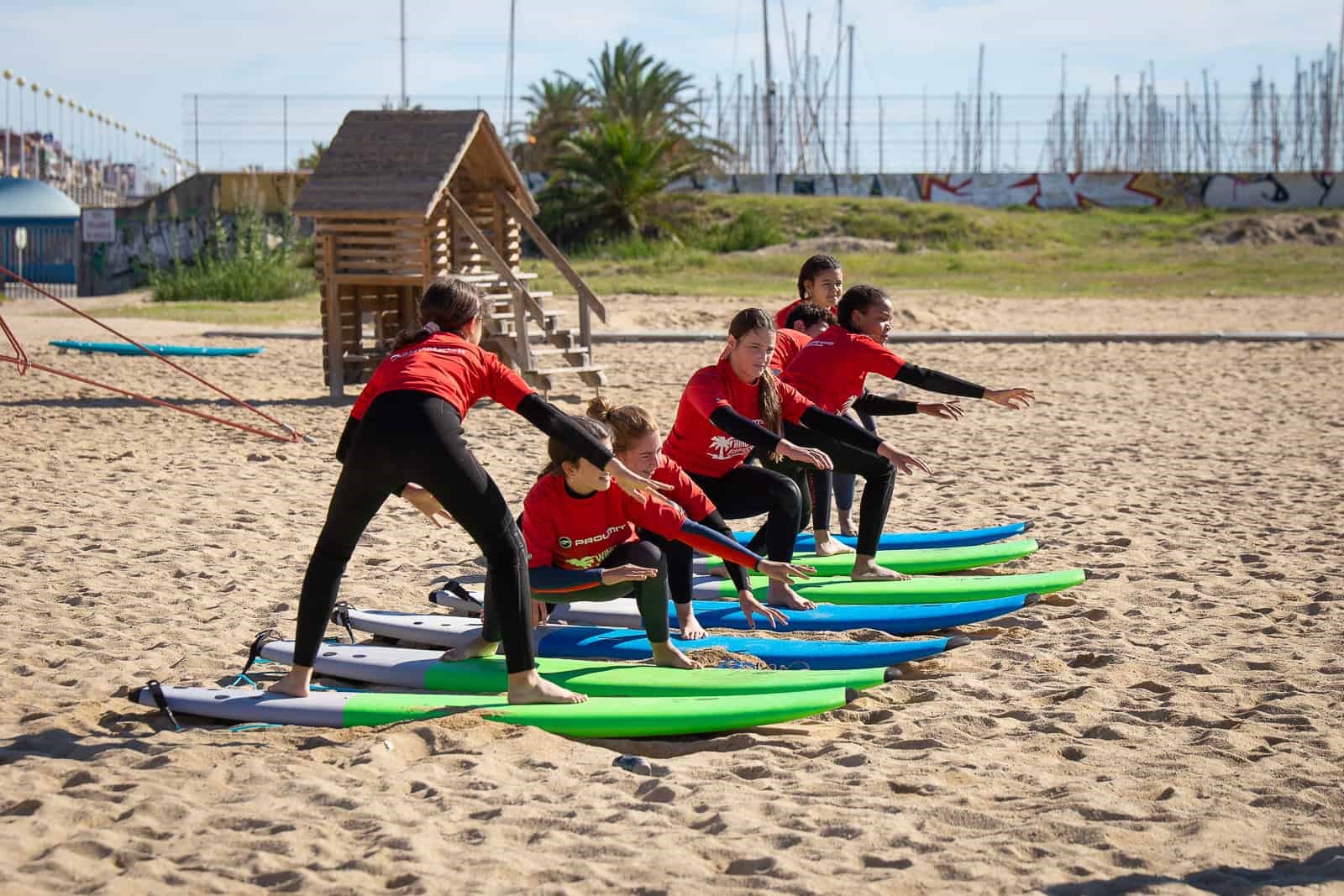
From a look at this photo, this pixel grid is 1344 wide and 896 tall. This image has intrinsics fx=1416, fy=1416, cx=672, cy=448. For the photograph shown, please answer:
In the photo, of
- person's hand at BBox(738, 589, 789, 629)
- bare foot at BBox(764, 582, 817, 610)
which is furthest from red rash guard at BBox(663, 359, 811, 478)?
person's hand at BBox(738, 589, 789, 629)

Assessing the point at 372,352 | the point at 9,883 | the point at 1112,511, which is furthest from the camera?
the point at 372,352

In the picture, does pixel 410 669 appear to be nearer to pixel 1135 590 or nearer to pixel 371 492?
pixel 371 492

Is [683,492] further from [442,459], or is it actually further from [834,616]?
[442,459]

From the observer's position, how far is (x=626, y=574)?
5469 mm

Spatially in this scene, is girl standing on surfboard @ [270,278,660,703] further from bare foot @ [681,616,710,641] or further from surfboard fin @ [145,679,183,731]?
bare foot @ [681,616,710,641]

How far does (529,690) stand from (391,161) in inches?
442

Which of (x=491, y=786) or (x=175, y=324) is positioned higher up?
(x=175, y=324)

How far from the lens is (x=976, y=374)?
1753cm

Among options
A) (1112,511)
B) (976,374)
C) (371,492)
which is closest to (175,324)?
(976,374)

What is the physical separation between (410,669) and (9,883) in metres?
2.15

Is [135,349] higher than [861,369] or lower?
higher

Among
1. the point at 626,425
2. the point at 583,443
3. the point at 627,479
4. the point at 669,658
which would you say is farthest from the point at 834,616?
the point at 583,443

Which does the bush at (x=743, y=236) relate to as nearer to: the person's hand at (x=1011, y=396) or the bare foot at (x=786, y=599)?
the person's hand at (x=1011, y=396)

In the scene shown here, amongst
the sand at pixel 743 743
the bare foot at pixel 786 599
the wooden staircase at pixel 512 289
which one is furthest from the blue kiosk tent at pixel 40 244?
the bare foot at pixel 786 599
